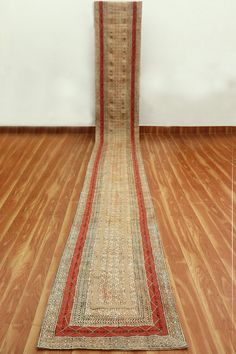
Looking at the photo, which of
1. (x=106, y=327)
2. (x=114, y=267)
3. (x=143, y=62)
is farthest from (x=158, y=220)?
(x=143, y=62)

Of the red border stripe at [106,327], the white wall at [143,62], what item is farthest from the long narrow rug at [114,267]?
the white wall at [143,62]

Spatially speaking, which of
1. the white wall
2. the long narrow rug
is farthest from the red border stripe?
the white wall

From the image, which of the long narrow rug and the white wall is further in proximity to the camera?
the white wall

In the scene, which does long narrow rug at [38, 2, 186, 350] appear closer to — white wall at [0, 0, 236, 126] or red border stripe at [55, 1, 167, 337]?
red border stripe at [55, 1, 167, 337]

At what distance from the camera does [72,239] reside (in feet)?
7.04

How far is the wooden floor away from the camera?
5.22 ft

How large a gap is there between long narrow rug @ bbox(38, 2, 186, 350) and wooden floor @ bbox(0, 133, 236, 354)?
0.19 feet

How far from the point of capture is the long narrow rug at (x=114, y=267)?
1523mm

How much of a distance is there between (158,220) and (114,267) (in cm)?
53

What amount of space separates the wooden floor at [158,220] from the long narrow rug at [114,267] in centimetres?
6

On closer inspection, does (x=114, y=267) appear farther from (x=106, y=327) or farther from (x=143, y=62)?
(x=143, y=62)

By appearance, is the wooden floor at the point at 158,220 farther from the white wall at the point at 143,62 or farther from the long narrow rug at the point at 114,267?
the white wall at the point at 143,62

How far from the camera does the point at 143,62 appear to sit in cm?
392

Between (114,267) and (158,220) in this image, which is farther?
(158,220)
